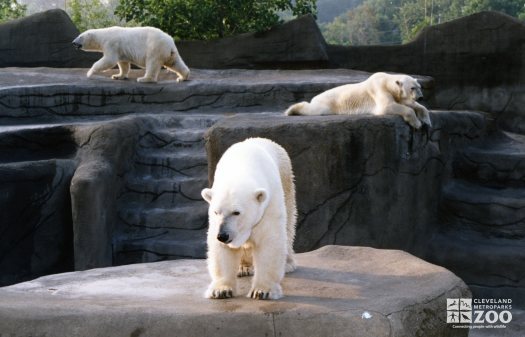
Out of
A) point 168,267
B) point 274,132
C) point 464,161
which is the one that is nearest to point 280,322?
point 168,267

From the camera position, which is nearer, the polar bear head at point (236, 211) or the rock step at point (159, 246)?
the polar bear head at point (236, 211)

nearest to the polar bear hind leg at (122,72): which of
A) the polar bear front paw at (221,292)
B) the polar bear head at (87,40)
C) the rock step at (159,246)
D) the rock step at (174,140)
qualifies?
the polar bear head at (87,40)

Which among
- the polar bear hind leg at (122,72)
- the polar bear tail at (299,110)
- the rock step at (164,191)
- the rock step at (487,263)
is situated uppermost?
the polar bear hind leg at (122,72)

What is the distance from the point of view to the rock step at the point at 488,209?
803cm

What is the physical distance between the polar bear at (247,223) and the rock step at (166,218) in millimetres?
4072

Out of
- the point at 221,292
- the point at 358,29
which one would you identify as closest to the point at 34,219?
the point at 221,292

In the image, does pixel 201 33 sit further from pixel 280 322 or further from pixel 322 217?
pixel 280 322

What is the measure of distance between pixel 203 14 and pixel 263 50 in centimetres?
138

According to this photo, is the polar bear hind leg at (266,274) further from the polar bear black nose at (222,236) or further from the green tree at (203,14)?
the green tree at (203,14)

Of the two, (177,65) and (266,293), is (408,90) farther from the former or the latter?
(177,65)

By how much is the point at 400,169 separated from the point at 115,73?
6.02 m

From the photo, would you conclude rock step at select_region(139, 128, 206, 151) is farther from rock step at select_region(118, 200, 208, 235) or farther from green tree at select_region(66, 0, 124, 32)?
green tree at select_region(66, 0, 124, 32)

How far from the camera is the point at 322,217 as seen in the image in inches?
268

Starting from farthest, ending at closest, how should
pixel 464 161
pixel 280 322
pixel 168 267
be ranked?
pixel 464 161
pixel 168 267
pixel 280 322
